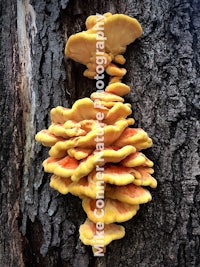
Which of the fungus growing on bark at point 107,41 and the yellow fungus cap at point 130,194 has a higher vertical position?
the fungus growing on bark at point 107,41

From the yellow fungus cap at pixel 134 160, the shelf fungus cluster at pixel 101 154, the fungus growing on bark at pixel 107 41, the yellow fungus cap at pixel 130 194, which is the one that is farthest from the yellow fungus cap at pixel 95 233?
the fungus growing on bark at pixel 107 41

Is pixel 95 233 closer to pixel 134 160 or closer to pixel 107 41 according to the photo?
pixel 134 160

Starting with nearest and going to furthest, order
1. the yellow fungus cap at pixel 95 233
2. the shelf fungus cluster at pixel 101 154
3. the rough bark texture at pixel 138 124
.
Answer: the shelf fungus cluster at pixel 101 154 < the yellow fungus cap at pixel 95 233 < the rough bark texture at pixel 138 124

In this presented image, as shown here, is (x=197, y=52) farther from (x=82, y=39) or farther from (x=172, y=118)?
(x=82, y=39)

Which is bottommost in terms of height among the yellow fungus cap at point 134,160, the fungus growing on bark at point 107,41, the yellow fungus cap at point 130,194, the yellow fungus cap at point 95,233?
the yellow fungus cap at point 95,233

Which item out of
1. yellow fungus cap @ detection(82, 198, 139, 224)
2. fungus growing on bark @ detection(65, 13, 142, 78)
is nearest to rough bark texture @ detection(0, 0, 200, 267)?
A: fungus growing on bark @ detection(65, 13, 142, 78)

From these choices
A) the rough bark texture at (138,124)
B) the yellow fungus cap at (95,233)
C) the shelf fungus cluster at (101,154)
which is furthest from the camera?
the rough bark texture at (138,124)

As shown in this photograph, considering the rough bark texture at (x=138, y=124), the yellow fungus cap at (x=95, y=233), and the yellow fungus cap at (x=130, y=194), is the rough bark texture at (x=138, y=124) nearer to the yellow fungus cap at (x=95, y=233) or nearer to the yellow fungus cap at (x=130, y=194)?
the yellow fungus cap at (x=95, y=233)

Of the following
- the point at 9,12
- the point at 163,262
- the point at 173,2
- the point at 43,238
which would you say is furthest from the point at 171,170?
the point at 9,12
